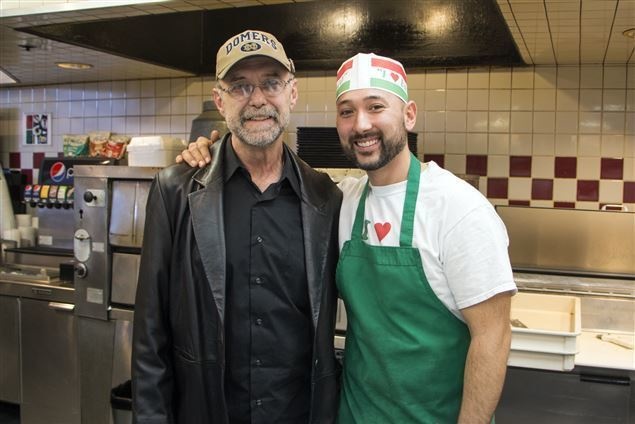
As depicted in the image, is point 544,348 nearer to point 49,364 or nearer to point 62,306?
point 62,306

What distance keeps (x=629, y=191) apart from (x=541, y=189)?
479 mm

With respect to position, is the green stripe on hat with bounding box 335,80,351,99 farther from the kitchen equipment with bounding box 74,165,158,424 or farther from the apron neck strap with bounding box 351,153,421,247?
the kitchen equipment with bounding box 74,165,158,424

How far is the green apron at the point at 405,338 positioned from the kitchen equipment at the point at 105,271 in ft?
6.04

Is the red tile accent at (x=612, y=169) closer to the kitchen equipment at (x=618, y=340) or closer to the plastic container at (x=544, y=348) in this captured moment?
the kitchen equipment at (x=618, y=340)

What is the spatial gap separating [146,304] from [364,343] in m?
0.63

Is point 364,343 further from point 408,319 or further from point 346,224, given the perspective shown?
point 346,224

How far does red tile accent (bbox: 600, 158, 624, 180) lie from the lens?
3.37 m

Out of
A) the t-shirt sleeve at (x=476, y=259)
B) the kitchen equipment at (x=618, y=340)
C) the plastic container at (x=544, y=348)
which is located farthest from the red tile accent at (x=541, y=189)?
Result: the t-shirt sleeve at (x=476, y=259)

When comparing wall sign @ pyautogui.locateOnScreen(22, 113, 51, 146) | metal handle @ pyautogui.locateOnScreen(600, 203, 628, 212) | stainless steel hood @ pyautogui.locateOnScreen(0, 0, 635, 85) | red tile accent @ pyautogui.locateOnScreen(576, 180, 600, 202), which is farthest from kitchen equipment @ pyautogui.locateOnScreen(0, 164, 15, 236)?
metal handle @ pyautogui.locateOnScreen(600, 203, 628, 212)

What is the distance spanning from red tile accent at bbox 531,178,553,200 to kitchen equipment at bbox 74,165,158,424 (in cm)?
224

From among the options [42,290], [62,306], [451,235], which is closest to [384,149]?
[451,235]

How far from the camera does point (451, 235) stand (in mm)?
1451

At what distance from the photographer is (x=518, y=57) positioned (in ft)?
10.9

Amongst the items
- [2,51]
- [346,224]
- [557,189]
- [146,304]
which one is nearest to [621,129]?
[557,189]
